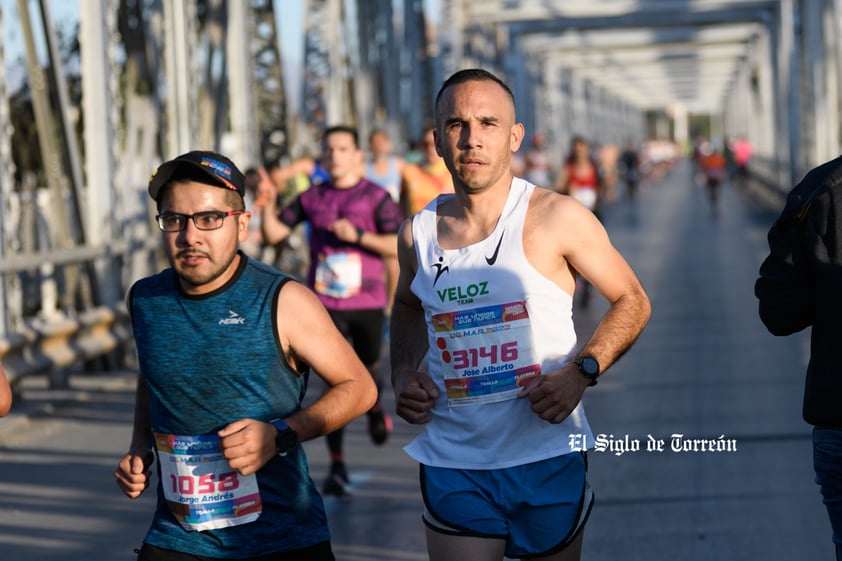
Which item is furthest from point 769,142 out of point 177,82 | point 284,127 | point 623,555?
point 623,555

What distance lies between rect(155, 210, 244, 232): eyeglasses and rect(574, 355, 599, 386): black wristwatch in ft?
3.10

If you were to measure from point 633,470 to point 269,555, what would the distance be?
473cm

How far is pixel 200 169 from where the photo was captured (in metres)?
3.82

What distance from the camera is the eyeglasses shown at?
12.5ft

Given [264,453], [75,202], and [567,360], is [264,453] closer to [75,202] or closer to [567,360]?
[567,360]

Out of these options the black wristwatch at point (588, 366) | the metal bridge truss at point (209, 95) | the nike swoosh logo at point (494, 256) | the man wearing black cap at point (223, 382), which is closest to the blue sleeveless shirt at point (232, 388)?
the man wearing black cap at point (223, 382)

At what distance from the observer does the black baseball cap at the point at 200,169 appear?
12.5ft

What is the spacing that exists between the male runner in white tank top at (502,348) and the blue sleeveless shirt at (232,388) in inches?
15.5

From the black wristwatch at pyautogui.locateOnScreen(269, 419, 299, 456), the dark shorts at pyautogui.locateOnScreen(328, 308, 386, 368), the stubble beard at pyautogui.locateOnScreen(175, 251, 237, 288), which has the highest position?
the stubble beard at pyautogui.locateOnScreen(175, 251, 237, 288)

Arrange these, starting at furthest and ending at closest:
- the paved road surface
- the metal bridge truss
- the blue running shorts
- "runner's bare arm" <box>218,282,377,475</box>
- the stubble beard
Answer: the metal bridge truss → the paved road surface → the blue running shorts → the stubble beard → "runner's bare arm" <box>218,282,377,475</box>

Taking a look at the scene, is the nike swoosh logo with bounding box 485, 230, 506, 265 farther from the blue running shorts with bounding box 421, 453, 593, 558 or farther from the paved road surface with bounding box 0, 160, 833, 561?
the paved road surface with bounding box 0, 160, 833, 561

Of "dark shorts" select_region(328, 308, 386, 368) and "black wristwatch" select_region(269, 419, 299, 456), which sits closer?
"black wristwatch" select_region(269, 419, 299, 456)

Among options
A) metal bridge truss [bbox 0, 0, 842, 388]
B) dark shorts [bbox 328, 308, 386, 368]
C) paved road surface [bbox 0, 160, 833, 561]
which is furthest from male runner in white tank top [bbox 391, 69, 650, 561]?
metal bridge truss [bbox 0, 0, 842, 388]

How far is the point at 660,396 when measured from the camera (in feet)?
34.7
